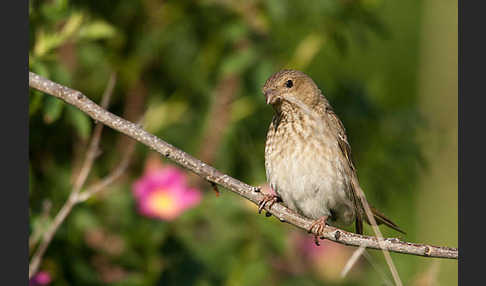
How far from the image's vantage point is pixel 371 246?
7.18ft

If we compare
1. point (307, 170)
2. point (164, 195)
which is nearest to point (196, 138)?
point (164, 195)

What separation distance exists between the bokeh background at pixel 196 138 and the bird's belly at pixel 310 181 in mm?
503

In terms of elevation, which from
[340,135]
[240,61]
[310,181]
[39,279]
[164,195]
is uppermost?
[240,61]

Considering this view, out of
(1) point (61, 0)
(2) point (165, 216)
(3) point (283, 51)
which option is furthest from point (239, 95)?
(1) point (61, 0)

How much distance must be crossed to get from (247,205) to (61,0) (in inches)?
58.3

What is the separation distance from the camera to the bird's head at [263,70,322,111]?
3.09m

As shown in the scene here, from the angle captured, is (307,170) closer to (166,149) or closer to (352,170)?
(352,170)

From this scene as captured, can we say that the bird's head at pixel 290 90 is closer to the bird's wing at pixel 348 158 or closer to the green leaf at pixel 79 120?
the bird's wing at pixel 348 158

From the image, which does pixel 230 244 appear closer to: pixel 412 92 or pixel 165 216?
pixel 165 216

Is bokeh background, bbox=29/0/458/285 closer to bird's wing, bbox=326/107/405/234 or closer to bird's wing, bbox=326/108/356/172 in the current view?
bird's wing, bbox=326/107/405/234

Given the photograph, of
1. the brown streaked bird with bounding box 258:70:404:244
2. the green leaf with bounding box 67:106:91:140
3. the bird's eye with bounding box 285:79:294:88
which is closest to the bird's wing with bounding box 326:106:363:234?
the brown streaked bird with bounding box 258:70:404:244

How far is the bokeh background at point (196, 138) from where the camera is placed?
12.0 ft

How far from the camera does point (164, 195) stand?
377 centimetres

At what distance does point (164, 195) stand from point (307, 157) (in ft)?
3.21
